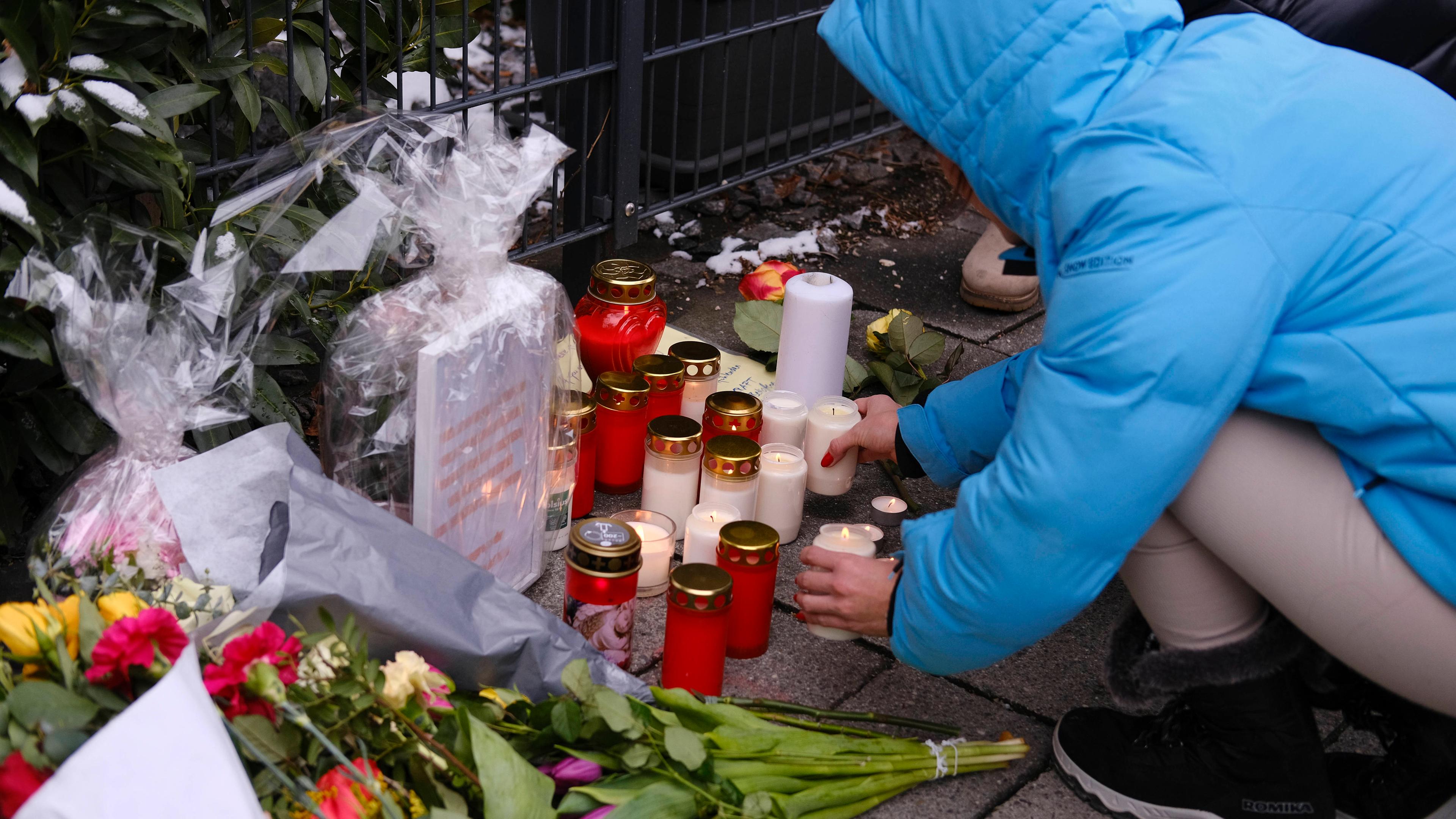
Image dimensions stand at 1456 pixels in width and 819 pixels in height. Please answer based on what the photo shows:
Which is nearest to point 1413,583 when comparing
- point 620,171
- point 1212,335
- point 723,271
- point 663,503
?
point 1212,335

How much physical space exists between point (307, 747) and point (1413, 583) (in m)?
1.19

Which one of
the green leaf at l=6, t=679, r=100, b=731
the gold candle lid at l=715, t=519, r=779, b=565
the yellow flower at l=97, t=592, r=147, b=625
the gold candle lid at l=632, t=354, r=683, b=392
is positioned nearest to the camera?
the green leaf at l=6, t=679, r=100, b=731

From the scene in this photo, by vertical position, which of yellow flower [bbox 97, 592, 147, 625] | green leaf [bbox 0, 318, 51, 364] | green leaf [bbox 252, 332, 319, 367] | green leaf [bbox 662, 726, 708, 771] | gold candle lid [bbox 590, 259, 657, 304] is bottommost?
green leaf [bbox 662, 726, 708, 771]

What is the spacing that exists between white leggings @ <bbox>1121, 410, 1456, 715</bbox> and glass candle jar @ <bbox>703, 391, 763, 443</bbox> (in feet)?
2.55

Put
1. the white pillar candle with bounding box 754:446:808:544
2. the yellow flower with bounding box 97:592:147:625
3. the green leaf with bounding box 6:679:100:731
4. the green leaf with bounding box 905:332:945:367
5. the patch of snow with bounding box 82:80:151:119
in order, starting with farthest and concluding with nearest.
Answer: the green leaf with bounding box 905:332:945:367 < the white pillar candle with bounding box 754:446:808:544 < the patch of snow with bounding box 82:80:151:119 < the yellow flower with bounding box 97:592:147:625 < the green leaf with bounding box 6:679:100:731

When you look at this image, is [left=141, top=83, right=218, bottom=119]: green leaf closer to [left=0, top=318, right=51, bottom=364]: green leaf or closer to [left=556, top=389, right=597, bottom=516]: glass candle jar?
[left=0, top=318, right=51, bottom=364]: green leaf

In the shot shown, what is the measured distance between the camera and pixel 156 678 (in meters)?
1.22

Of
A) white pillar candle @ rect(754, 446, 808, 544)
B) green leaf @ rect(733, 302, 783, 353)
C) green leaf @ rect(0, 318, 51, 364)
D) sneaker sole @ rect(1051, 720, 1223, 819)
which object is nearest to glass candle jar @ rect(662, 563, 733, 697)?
white pillar candle @ rect(754, 446, 808, 544)

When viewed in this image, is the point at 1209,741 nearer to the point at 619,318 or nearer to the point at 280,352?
the point at 619,318

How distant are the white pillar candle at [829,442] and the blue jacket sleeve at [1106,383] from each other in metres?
0.68

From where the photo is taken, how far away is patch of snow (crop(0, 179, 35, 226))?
1.46m

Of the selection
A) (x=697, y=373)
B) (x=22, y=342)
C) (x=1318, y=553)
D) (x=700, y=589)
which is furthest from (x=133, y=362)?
(x=1318, y=553)

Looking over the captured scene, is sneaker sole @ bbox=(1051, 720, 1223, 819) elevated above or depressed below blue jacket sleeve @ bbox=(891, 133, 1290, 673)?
below

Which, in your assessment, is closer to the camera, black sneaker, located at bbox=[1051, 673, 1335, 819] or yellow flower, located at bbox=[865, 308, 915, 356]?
black sneaker, located at bbox=[1051, 673, 1335, 819]
